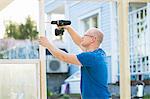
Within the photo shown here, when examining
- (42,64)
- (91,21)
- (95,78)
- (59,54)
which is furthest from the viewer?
(91,21)

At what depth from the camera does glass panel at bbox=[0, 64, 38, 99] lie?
2758 mm

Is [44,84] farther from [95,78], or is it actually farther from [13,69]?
[95,78]

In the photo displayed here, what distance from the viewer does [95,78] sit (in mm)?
2383

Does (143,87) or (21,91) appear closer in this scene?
(21,91)

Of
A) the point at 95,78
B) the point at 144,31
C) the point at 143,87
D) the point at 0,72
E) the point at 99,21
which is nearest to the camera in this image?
the point at 95,78

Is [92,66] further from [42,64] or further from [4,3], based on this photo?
[4,3]

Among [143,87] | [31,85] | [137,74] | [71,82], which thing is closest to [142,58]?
[137,74]

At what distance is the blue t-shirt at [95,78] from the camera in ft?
7.70

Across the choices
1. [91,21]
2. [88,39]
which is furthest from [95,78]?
[91,21]

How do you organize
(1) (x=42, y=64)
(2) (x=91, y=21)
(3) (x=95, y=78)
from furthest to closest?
(2) (x=91, y=21) < (1) (x=42, y=64) < (3) (x=95, y=78)

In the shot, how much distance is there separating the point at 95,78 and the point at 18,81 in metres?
0.66

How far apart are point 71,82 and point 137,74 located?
173 centimetres

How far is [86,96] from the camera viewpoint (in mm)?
2400

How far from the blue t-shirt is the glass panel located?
1.70ft
